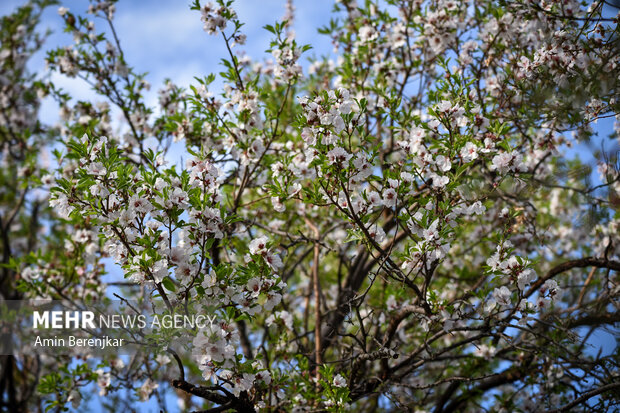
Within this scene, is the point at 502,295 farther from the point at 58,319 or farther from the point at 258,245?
the point at 58,319

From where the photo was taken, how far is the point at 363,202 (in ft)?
9.21

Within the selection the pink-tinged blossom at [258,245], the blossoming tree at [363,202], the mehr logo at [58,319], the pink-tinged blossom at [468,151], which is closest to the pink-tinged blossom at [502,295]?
the blossoming tree at [363,202]

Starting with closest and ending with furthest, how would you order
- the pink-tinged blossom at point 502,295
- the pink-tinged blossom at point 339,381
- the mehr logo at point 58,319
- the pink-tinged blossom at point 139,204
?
1. the pink-tinged blossom at point 139,204
2. the pink-tinged blossom at point 502,295
3. the pink-tinged blossom at point 339,381
4. the mehr logo at point 58,319

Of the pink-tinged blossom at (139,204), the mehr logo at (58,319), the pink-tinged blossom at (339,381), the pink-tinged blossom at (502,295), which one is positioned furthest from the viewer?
the mehr logo at (58,319)

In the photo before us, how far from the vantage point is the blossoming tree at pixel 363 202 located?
257cm

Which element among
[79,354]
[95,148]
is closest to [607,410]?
[95,148]

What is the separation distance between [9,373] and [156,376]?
3172 mm

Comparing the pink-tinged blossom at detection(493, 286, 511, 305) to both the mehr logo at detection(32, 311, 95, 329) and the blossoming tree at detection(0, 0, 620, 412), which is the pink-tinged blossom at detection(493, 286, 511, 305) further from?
the mehr logo at detection(32, 311, 95, 329)

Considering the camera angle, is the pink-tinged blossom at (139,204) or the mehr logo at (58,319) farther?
the mehr logo at (58,319)

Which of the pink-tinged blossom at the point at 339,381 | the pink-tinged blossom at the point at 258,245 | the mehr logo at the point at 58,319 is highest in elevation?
the mehr logo at the point at 58,319

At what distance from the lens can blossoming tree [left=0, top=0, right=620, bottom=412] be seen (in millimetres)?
2568

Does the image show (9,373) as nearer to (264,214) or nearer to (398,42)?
(264,214)

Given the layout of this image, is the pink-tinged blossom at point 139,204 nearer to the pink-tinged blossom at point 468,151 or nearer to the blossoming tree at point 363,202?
the blossoming tree at point 363,202

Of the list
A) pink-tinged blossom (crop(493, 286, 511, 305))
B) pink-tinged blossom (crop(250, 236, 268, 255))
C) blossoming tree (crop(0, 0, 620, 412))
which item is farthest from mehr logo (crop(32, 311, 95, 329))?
pink-tinged blossom (crop(493, 286, 511, 305))
